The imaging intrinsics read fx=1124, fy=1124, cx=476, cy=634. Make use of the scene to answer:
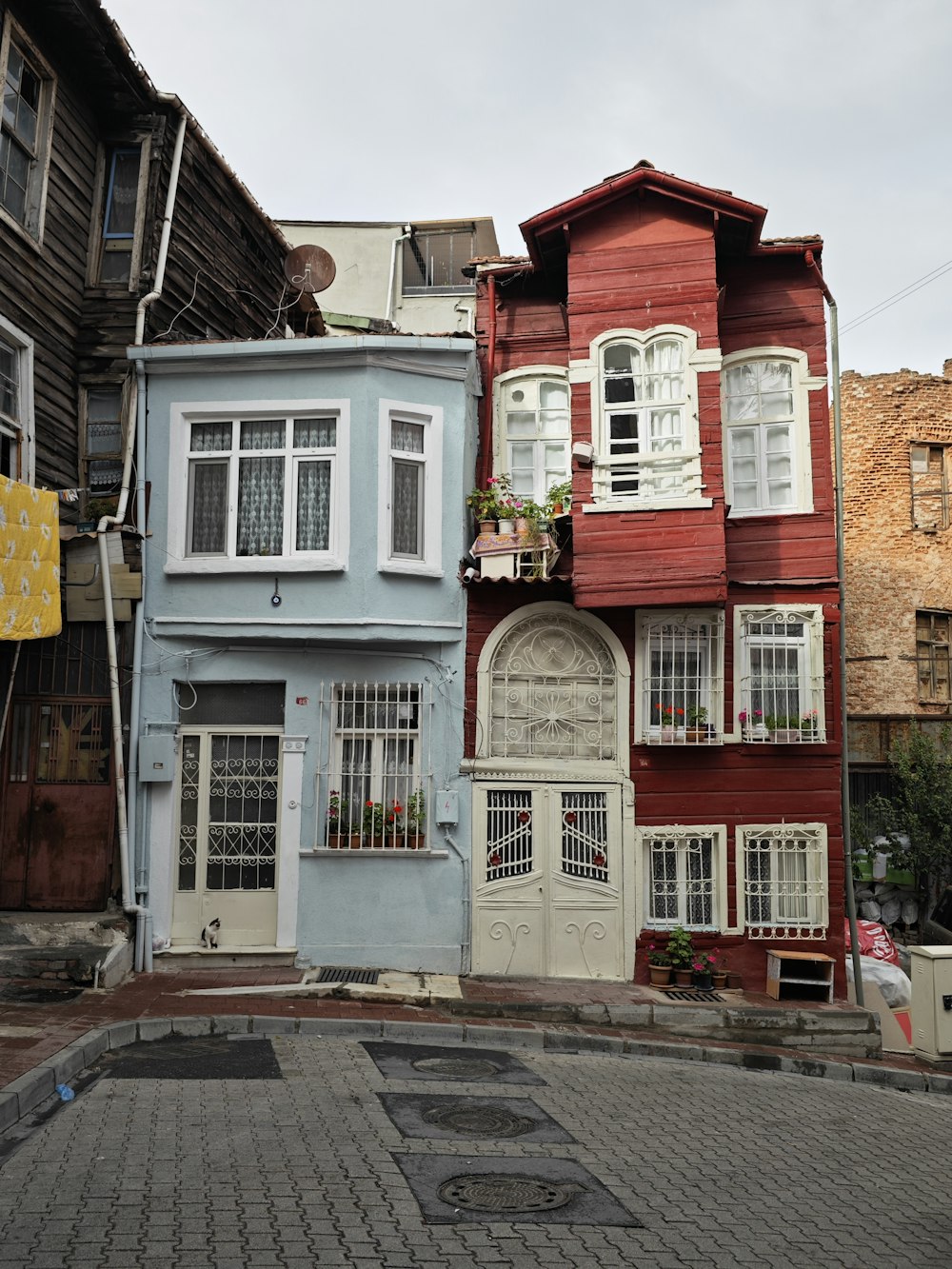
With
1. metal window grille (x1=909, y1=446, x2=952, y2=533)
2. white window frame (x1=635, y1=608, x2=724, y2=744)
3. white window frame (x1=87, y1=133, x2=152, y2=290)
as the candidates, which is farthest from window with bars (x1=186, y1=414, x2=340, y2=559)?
metal window grille (x1=909, y1=446, x2=952, y2=533)

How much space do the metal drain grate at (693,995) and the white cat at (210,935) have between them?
5.15 m

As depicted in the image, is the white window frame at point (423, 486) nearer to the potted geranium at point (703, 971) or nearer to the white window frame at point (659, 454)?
the white window frame at point (659, 454)

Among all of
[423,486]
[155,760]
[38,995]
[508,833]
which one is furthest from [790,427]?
[38,995]

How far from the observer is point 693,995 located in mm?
12492

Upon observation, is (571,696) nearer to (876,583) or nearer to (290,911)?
(290,911)

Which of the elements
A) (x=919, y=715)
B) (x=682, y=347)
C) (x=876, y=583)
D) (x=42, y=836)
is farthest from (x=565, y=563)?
(x=876, y=583)

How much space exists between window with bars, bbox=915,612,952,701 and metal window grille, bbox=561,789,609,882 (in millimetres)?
11822

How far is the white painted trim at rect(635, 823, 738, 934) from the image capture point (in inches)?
520

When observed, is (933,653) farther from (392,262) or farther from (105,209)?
(105,209)

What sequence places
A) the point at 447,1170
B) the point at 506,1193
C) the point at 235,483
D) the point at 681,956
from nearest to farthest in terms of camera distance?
the point at 506,1193
the point at 447,1170
the point at 681,956
the point at 235,483

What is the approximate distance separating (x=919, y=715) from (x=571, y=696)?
969 centimetres

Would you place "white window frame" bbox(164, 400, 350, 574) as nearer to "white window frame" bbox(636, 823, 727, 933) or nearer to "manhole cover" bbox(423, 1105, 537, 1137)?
"white window frame" bbox(636, 823, 727, 933)

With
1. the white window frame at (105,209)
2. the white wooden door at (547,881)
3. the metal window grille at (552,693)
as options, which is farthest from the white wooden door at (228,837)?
the white window frame at (105,209)

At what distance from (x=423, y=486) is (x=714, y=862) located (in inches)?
224
